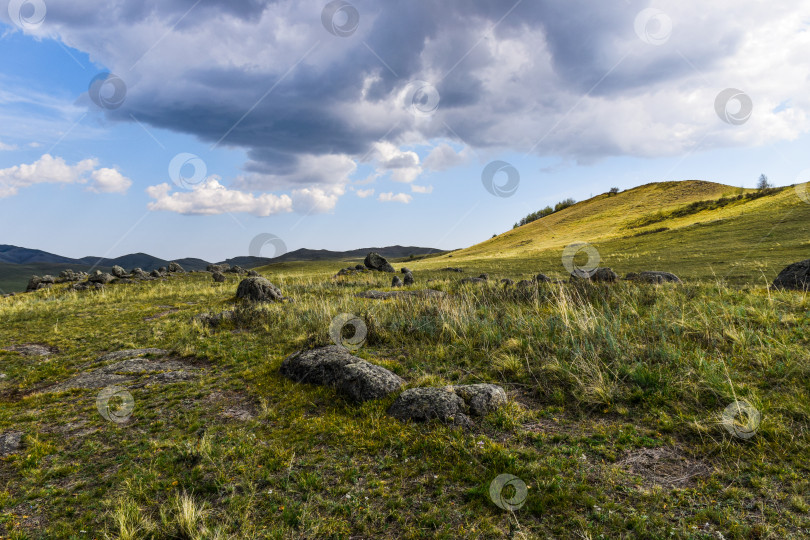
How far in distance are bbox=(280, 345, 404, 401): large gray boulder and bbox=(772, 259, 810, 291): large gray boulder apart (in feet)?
50.8

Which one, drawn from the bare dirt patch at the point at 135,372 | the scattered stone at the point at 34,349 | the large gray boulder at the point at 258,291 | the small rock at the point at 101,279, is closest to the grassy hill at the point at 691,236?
the large gray boulder at the point at 258,291

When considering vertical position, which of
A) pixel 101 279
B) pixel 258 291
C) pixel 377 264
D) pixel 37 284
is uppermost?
pixel 37 284

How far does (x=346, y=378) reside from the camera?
24.2 ft

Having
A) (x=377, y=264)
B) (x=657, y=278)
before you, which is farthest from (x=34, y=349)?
(x=377, y=264)

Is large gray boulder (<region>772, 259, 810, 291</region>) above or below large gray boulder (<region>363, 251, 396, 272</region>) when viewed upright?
below

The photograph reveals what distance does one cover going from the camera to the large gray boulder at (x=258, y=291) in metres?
20.3

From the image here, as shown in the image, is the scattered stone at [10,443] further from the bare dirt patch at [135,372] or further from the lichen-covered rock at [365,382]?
the lichen-covered rock at [365,382]

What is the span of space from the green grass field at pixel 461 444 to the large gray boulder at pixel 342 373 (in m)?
0.29

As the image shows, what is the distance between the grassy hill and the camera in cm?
2493

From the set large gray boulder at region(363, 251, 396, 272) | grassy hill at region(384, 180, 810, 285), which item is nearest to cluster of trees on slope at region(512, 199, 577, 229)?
grassy hill at region(384, 180, 810, 285)

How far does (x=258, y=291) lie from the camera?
67.6ft

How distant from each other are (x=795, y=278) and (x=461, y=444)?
16.5 meters

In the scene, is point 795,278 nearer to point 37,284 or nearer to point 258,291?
point 258,291

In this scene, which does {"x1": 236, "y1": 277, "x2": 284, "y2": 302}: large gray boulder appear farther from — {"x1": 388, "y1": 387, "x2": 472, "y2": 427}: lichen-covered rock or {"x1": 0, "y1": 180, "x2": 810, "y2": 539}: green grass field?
{"x1": 388, "y1": 387, "x2": 472, "y2": 427}: lichen-covered rock
